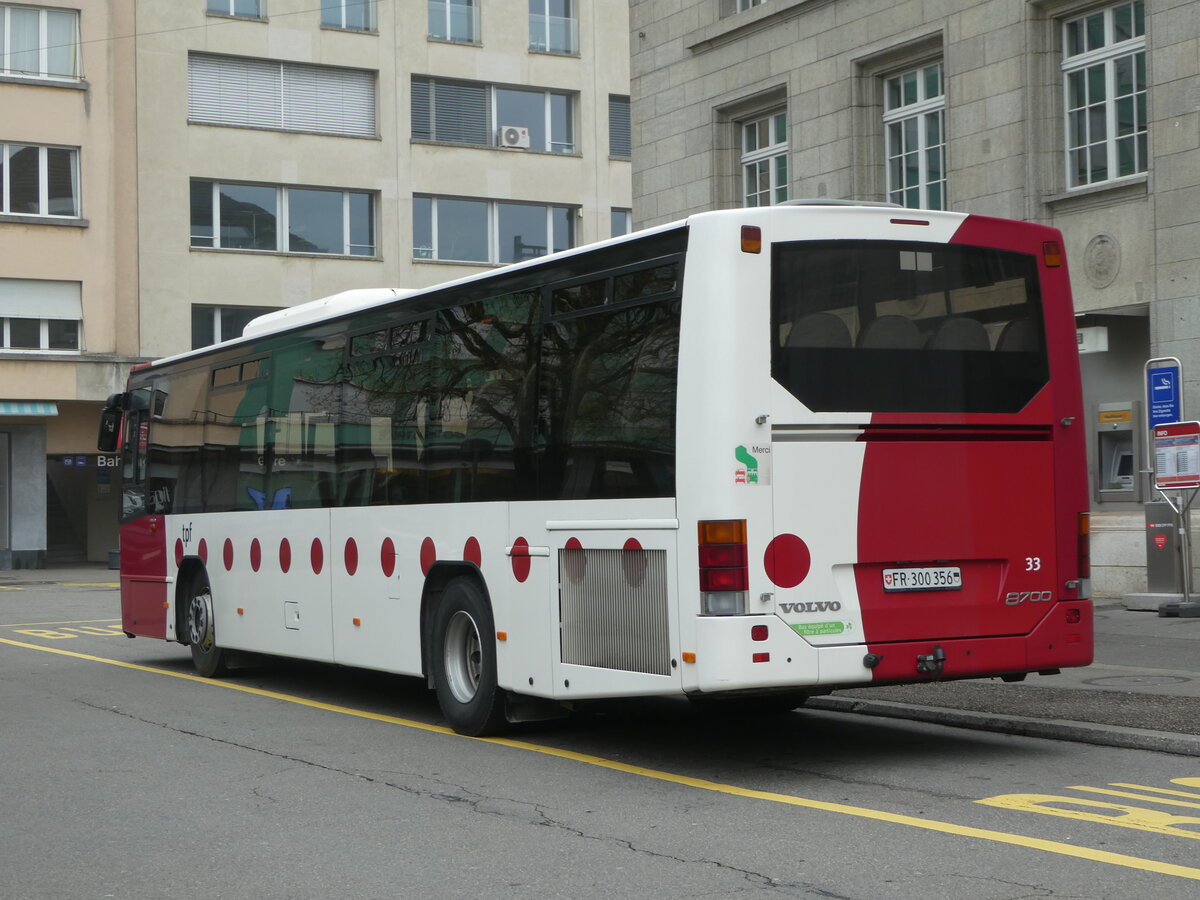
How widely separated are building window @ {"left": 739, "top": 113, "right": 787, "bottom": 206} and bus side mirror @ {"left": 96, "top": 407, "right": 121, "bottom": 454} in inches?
414

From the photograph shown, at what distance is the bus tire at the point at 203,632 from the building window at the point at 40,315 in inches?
999

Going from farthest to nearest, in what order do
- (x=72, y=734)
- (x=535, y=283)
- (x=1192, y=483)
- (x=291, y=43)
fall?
(x=291, y=43)
(x=1192, y=483)
(x=72, y=734)
(x=535, y=283)

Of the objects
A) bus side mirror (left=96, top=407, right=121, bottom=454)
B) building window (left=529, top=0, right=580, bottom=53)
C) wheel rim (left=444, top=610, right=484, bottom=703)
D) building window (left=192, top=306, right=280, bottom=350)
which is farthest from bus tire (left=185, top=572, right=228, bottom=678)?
building window (left=529, top=0, right=580, bottom=53)

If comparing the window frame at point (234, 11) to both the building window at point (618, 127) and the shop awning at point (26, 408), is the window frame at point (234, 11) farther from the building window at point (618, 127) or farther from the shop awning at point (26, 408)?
the shop awning at point (26, 408)

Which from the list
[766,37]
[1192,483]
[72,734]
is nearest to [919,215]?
[72,734]

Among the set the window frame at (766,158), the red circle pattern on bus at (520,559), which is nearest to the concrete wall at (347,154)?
the window frame at (766,158)

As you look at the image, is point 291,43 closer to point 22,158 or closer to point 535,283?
point 22,158

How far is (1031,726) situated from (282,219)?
34.6 metres

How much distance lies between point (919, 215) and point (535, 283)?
2.31 metres

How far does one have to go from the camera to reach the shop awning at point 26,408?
124 feet

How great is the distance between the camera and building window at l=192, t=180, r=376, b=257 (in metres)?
41.0

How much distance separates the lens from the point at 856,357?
8633 millimetres

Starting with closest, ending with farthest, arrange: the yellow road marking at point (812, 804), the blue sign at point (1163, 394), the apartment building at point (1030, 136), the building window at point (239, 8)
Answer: the yellow road marking at point (812, 804) → the blue sign at point (1163, 394) → the apartment building at point (1030, 136) → the building window at point (239, 8)

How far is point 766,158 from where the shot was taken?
2386 cm
